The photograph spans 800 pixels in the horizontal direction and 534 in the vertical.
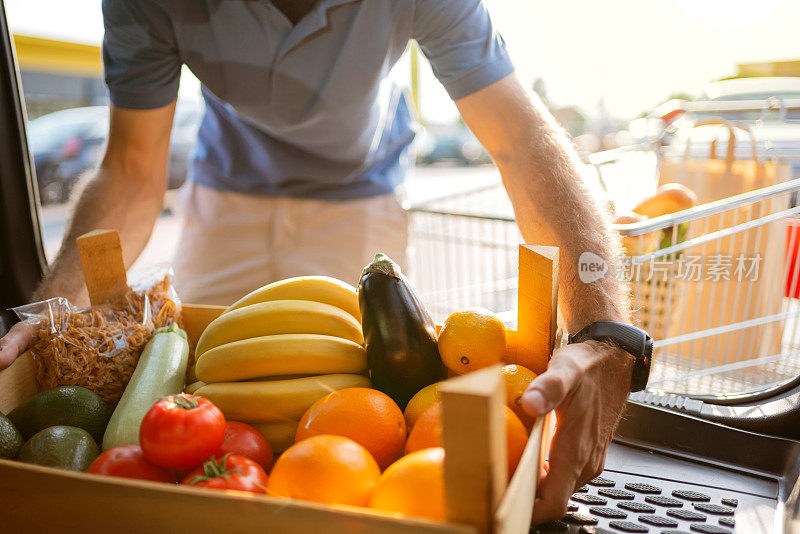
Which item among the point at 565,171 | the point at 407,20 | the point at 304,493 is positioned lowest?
the point at 304,493

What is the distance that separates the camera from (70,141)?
7.18 m

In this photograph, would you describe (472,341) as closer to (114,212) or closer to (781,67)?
(114,212)

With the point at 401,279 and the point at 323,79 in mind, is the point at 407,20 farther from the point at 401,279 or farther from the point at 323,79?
the point at 401,279

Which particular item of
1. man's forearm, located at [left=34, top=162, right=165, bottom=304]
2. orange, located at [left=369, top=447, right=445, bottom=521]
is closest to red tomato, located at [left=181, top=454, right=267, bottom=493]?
orange, located at [left=369, top=447, right=445, bottom=521]

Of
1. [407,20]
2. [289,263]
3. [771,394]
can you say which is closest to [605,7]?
[407,20]

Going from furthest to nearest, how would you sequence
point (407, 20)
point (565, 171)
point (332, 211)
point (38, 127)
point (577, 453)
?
point (38, 127)
point (332, 211)
point (407, 20)
point (565, 171)
point (577, 453)

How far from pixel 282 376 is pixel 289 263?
3.16ft

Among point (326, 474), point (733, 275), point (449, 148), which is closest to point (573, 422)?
point (326, 474)

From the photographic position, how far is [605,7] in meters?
2.54

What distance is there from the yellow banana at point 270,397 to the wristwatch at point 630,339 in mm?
341

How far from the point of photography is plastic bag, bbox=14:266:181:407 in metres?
0.95

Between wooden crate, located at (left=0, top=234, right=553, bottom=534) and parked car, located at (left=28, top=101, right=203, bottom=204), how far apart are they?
22.5 feet

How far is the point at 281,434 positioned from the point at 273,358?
10 centimetres

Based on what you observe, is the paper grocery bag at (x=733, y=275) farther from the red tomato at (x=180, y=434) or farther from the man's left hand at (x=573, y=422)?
the red tomato at (x=180, y=434)
